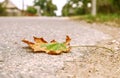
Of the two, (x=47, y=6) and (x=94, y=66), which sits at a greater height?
(x=94, y=66)

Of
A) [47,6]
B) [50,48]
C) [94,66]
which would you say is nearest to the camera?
[94,66]

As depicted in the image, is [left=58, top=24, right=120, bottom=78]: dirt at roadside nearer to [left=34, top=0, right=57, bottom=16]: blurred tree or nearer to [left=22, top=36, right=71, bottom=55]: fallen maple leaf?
[left=22, top=36, right=71, bottom=55]: fallen maple leaf

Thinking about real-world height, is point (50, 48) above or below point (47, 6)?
above

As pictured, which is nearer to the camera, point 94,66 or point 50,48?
point 94,66

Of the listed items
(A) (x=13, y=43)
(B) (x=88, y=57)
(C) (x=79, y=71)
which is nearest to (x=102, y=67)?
(C) (x=79, y=71)

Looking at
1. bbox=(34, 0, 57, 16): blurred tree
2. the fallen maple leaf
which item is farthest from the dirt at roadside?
bbox=(34, 0, 57, 16): blurred tree

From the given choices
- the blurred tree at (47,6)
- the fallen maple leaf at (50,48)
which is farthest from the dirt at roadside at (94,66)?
the blurred tree at (47,6)

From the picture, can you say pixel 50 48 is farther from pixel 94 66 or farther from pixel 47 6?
pixel 47 6

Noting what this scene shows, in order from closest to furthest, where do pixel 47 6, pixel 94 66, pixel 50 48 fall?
pixel 94 66
pixel 50 48
pixel 47 6

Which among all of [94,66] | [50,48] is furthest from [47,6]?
[94,66]
